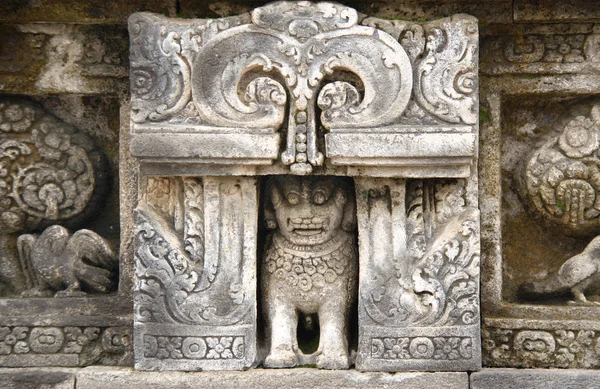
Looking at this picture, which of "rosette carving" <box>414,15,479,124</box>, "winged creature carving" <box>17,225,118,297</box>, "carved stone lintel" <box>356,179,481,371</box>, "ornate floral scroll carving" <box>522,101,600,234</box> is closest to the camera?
"rosette carving" <box>414,15,479,124</box>

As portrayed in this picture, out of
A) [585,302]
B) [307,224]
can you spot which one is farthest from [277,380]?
[585,302]

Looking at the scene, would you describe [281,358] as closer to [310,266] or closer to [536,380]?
[310,266]

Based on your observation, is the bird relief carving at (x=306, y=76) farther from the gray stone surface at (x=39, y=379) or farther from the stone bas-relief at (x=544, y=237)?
the gray stone surface at (x=39, y=379)

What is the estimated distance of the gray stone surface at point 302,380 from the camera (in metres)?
4.34

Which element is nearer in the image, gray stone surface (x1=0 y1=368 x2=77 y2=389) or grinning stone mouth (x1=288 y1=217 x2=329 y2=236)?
grinning stone mouth (x1=288 y1=217 x2=329 y2=236)

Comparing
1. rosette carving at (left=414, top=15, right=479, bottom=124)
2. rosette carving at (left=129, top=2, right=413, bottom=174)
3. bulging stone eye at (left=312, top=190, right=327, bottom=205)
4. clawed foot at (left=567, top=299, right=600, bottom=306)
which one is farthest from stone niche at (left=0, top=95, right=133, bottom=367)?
clawed foot at (left=567, top=299, right=600, bottom=306)

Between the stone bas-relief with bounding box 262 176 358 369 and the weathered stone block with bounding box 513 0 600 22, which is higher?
the weathered stone block with bounding box 513 0 600 22

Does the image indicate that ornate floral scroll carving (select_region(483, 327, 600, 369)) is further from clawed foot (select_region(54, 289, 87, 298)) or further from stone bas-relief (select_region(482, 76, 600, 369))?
clawed foot (select_region(54, 289, 87, 298))

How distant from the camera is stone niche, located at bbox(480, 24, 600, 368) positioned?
14.7 feet

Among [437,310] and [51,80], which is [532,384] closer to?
[437,310]

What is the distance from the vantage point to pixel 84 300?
4652mm

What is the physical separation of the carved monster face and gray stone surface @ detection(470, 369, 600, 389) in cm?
88

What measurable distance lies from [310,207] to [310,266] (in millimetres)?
259

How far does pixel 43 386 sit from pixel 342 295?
1379mm
